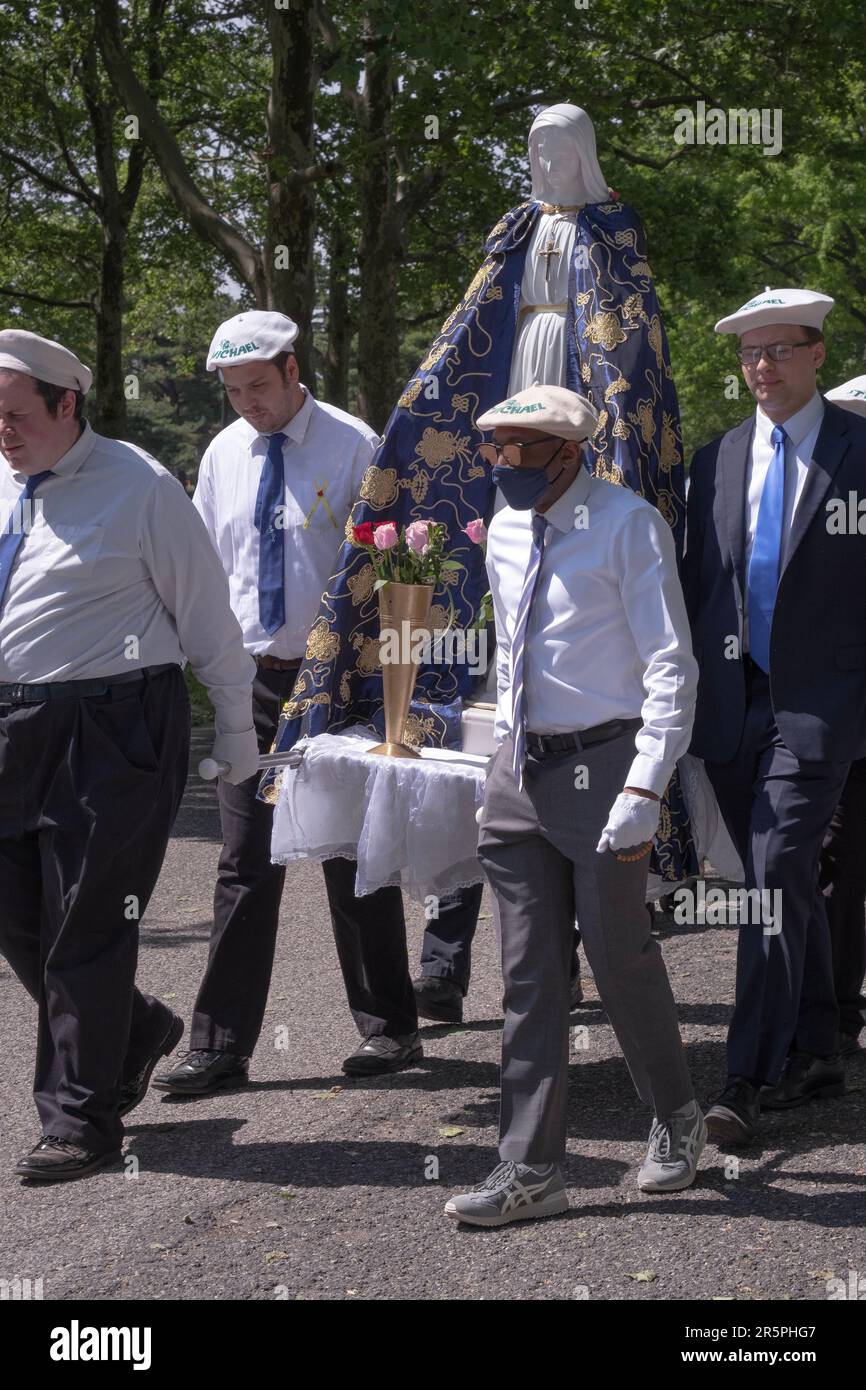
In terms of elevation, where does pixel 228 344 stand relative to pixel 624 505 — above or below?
above

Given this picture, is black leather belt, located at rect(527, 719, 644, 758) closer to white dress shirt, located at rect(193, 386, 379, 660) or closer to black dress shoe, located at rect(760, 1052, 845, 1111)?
black dress shoe, located at rect(760, 1052, 845, 1111)

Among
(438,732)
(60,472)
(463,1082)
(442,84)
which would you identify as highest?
(442,84)

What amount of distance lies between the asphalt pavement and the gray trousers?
0.32 metres

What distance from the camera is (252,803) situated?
6.10 metres

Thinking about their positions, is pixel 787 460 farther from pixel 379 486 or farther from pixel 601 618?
pixel 379 486

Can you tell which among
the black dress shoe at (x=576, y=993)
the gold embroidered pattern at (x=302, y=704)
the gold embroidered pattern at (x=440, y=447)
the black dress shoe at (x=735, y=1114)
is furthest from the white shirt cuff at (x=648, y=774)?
the black dress shoe at (x=576, y=993)

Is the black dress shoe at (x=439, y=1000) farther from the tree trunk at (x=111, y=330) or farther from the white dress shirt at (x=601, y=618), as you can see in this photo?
the tree trunk at (x=111, y=330)

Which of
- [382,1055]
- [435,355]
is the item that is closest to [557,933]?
[382,1055]

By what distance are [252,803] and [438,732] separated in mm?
664

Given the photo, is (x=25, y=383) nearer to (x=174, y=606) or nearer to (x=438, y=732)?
(x=174, y=606)

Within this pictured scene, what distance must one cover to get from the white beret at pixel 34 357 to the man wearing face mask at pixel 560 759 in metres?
1.29

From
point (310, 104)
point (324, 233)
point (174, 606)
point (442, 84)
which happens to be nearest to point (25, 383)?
point (174, 606)

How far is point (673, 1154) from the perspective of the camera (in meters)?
4.88

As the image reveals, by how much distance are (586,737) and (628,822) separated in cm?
34
